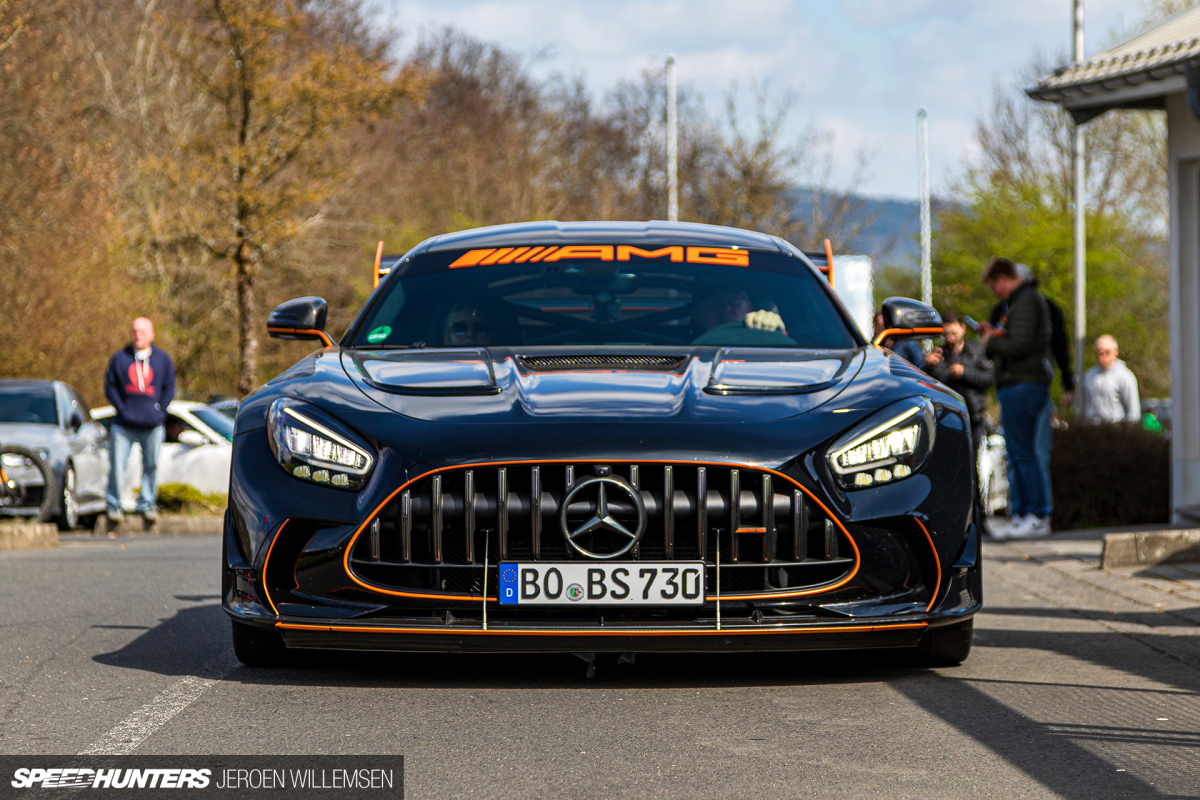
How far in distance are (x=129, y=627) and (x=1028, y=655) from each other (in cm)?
366

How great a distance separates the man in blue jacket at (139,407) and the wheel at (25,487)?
0.62 meters

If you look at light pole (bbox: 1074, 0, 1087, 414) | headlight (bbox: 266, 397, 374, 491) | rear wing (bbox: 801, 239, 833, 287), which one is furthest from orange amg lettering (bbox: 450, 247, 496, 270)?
light pole (bbox: 1074, 0, 1087, 414)

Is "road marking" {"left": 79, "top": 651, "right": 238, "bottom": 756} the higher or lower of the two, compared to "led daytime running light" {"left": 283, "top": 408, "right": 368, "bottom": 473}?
lower

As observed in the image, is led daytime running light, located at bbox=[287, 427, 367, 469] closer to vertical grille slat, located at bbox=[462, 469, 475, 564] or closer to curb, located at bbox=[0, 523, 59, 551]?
vertical grille slat, located at bbox=[462, 469, 475, 564]

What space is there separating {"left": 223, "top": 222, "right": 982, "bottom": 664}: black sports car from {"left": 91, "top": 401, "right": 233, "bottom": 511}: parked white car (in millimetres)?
10723

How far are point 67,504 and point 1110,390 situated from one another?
1026cm

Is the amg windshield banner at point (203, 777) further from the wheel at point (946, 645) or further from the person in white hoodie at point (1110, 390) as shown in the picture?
the person in white hoodie at point (1110, 390)

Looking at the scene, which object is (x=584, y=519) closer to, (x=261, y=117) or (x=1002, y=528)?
(x=1002, y=528)

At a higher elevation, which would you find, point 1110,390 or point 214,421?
point 1110,390

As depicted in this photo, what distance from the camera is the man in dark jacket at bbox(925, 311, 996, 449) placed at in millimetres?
11812

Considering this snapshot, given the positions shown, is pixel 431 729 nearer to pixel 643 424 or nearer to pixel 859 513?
pixel 643 424

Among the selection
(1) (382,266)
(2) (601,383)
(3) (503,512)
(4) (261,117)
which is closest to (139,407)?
(1) (382,266)

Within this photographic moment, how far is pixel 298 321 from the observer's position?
582 centimetres

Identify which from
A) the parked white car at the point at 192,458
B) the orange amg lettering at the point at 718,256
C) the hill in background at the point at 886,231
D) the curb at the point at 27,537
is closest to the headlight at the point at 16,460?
the parked white car at the point at 192,458
